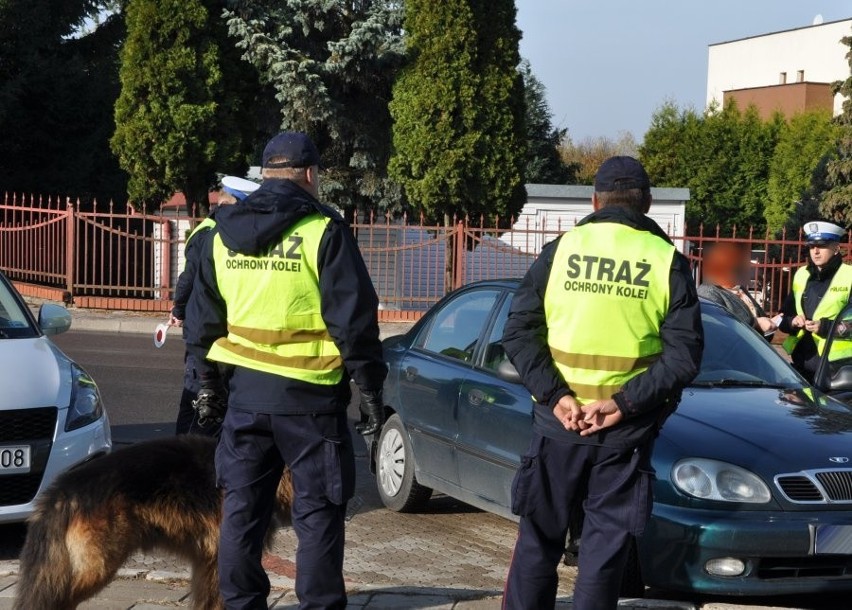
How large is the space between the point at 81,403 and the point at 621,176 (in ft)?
11.5

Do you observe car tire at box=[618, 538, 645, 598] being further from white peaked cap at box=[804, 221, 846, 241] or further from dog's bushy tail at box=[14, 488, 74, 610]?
white peaked cap at box=[804, 221, 846, 241]

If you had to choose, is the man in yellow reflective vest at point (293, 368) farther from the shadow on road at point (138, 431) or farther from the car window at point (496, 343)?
the shadow on road at point (138, 431)

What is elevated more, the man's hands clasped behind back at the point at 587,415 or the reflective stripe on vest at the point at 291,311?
the reflective stripe on vest at the point at 291,311

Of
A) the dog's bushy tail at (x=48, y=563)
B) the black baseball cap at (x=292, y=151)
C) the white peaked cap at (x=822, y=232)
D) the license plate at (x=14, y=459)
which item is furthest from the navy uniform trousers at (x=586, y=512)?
the white peaked cap at (x=822, y=232)

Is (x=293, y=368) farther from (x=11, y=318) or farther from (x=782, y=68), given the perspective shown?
(x=782, y=68)

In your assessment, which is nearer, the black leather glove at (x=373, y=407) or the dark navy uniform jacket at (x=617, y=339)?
the dark navy uniform jacket at (x=617, y=339)

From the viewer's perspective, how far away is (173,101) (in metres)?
20.4

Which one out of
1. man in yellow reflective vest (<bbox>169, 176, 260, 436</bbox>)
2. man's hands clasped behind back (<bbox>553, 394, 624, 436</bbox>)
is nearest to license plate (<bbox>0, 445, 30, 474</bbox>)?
Result: man in yellow reflective vest (<bbox>169, 176, 260, 436</bbox>)

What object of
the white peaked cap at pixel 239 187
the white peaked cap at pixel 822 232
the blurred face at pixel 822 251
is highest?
the white peaked cap at pixel 239 187

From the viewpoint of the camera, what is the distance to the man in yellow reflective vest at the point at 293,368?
13.4 feet

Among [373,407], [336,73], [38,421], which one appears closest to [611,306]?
[373,407]

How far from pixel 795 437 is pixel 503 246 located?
45.9 feet

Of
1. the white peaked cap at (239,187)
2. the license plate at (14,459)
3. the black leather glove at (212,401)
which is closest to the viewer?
the black leather glove at (212,401)

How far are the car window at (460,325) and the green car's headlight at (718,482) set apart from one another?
5.98 feet
